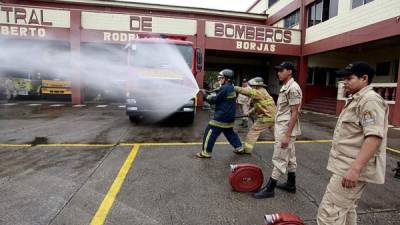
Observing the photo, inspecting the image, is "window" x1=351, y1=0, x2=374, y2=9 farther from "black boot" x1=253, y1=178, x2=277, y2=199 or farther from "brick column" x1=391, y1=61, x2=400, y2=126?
"black boot" x1=253, y1=178, x2=277, y2=199

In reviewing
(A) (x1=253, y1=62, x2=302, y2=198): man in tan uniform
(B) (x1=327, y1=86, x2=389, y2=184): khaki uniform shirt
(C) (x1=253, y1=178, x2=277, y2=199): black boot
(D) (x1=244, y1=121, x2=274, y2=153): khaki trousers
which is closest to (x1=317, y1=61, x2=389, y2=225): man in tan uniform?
(B) (x1=327, y1=86, x2=389, y2=184): khaki uniform shirt

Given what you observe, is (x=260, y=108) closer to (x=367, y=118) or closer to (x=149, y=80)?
(x=367, y=118)

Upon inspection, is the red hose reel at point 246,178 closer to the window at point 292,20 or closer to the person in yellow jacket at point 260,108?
the person in yellow jacket at point 260,108

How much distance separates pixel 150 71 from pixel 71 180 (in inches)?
209

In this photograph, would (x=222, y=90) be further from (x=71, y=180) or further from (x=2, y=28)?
(x=2, y=28)

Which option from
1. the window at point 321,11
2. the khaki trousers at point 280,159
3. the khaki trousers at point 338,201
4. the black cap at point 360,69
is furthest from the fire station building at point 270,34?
the khaki trousers at point 338,201

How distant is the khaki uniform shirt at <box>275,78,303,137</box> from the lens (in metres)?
3.96

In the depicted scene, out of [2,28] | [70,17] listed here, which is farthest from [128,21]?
[2,28]

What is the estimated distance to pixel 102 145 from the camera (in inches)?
282

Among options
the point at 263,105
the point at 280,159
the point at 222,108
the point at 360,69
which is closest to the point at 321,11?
the point at 263,105

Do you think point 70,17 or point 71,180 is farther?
point 70,17

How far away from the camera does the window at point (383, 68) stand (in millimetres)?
17391

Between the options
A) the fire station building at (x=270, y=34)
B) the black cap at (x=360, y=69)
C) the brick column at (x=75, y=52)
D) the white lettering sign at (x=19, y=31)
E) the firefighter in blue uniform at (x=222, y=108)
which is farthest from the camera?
the brick column at (x=75, y=52)

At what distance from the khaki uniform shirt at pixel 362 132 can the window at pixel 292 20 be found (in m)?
19.5
